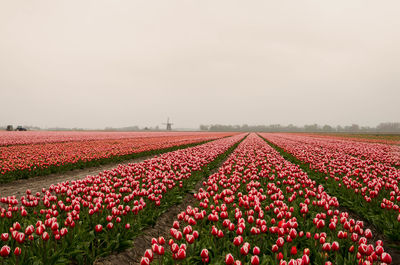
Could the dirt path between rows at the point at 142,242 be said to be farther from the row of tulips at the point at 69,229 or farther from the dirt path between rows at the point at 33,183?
the dirt path between rows at the point at 33,183

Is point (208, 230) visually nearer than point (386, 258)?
No

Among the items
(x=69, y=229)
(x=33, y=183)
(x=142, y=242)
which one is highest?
(x=69, y=229)

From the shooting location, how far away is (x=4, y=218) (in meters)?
4.41

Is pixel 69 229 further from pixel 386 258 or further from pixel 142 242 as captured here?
pixel 386 258

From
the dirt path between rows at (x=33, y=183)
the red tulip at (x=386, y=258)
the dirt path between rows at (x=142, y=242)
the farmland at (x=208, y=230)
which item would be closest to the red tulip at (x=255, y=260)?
the farmland at (x=208, y=230)

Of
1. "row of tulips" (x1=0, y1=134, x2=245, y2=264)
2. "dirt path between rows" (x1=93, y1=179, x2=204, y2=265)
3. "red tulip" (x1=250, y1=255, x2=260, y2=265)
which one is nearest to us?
"red tulip" (x1=250, y1=255, x2=260, y2=265)

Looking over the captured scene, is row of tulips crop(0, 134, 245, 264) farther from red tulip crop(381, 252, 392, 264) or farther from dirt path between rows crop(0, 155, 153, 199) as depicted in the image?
red tulip crop(381, 252, 392, 264)

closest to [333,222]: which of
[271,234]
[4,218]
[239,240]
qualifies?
[271,234]

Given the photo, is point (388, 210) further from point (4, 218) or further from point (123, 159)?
point (123, 159)

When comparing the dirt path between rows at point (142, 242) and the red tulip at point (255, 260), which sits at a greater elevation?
the red tulip at point (255, 260)

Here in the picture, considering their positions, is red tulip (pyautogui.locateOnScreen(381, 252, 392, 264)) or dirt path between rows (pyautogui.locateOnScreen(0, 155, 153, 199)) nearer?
red tulip (pyautogui.locateOnScreen(381, 252, 392, 264))

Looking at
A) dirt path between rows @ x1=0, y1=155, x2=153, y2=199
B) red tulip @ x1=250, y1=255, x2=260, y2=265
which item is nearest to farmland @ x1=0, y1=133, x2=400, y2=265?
red tulip @ x1=250, y1=255, x2=260, y2=265

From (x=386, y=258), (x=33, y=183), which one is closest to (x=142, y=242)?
(x=386, y=258)

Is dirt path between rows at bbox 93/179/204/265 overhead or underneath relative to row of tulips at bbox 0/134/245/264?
underneath
